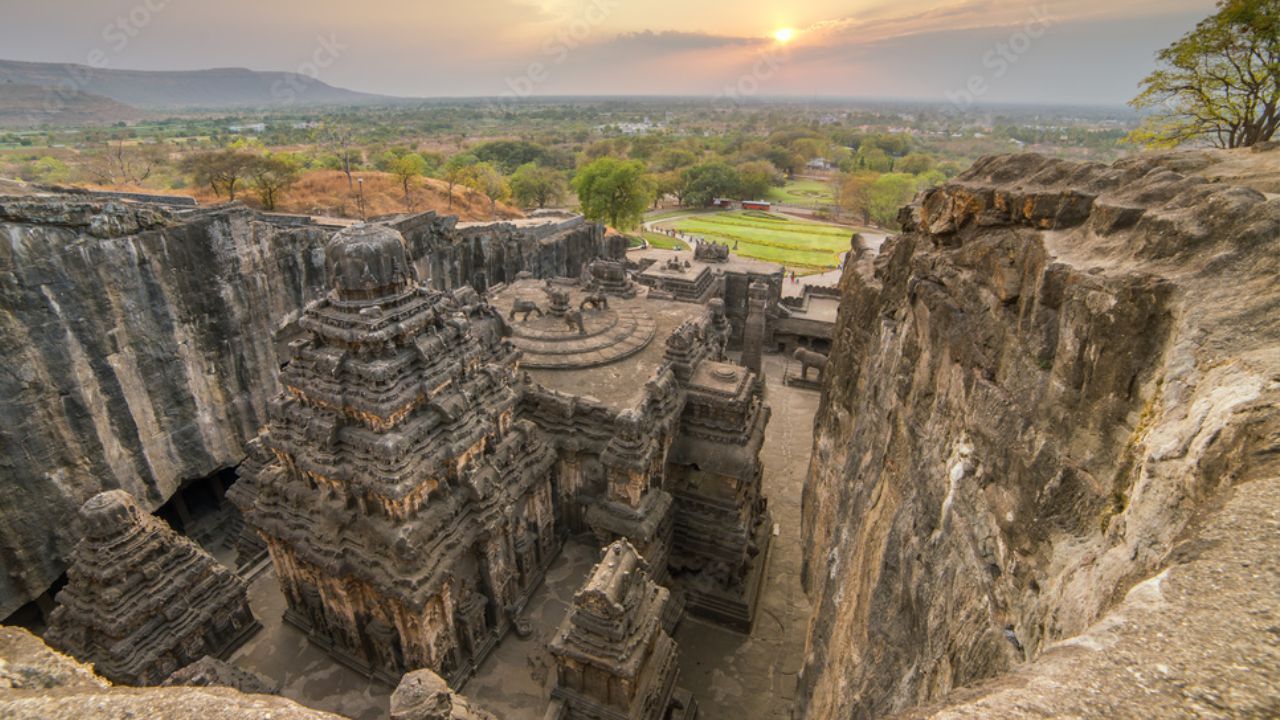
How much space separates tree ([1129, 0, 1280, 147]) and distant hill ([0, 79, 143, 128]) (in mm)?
217396

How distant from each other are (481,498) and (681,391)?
701 cm

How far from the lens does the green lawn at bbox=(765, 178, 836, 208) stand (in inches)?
3531

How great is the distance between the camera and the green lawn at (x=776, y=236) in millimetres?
57500

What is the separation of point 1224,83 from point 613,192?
44.7 meters

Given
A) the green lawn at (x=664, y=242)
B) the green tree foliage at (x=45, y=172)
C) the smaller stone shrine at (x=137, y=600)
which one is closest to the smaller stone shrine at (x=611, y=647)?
the smaller stone shrine at (x=137, y=600)

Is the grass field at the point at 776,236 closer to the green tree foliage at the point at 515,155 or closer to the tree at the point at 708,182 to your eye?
the tree at the point at 708,182

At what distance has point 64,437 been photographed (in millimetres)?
18109

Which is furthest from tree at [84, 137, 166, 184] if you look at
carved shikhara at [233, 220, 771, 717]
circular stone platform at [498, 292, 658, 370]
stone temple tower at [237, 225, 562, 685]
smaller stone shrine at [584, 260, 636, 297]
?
carved shikhara at [233, 220, 771, 717]

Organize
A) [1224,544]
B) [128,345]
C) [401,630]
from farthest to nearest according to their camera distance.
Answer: [128,345] < [401,630] < [1224,544]

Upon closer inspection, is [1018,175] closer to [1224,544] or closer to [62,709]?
[1224,544]

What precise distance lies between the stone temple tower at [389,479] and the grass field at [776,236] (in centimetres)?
4269

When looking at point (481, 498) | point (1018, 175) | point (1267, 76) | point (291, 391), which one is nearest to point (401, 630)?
point (481, 498)

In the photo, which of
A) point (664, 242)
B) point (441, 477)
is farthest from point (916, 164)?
point (441, 477)

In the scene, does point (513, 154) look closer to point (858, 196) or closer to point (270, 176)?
point (270, 176)
